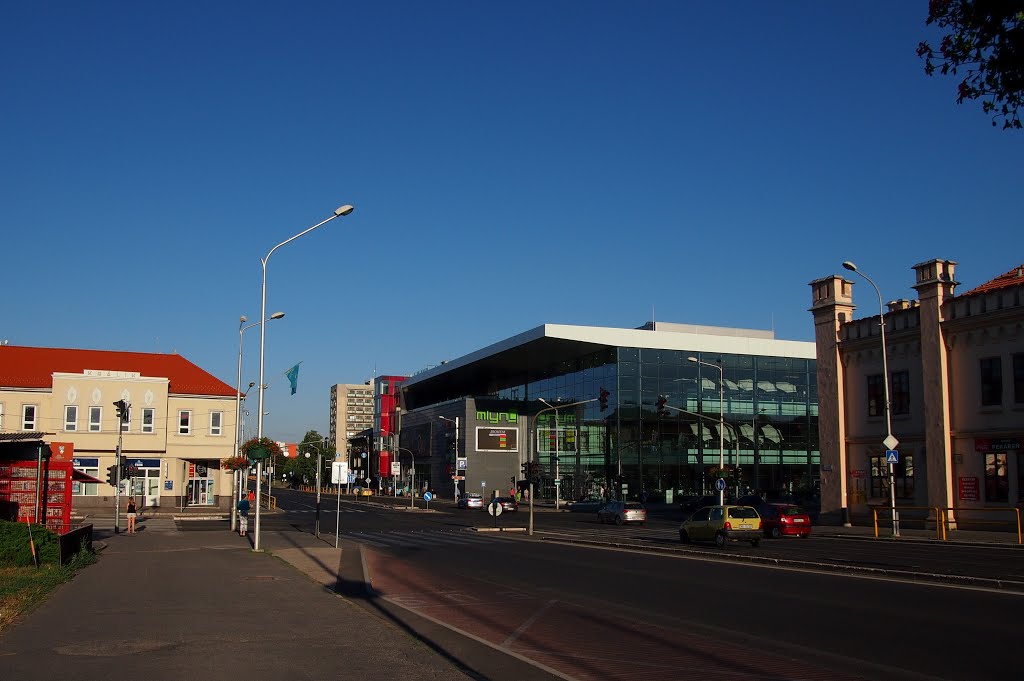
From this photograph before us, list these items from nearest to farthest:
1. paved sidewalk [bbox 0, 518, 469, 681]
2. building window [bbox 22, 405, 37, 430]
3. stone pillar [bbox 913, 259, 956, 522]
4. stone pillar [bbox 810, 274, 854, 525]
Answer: paved sidewalk [bbox 0, 518, 469, 681] < stone pillar [bbox 913, 259, 956, 522] < stone pillar [bbox 810, 274, 854, 525] < building window [bbox 22, 405, 37, 430]

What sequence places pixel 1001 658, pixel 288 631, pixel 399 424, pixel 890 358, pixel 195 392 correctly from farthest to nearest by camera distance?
1. pixel 399 424
2. pixel 195 392
3. pixel 890 358
4. pixel 288 631
5. pixel 1001 658

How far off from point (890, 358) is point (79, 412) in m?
52.0

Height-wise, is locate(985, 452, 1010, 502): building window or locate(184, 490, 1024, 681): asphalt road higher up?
locate(985, 452, 1010, 502): building window

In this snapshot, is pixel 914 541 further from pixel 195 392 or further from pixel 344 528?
pixel 195 392

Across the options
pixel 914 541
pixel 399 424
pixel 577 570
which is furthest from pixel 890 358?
pixel 399 424

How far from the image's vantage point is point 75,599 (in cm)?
1538

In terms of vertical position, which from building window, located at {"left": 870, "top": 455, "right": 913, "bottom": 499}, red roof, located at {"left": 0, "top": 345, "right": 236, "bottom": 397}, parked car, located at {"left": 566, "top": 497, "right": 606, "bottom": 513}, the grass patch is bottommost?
parked car, located at {"left": 566, "top": 497, "right": 606, "bottom": 513}

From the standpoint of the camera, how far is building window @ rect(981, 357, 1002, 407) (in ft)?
125

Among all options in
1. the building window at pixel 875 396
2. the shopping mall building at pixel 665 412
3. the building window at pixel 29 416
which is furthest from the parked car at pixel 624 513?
the building window at pixel 29 416

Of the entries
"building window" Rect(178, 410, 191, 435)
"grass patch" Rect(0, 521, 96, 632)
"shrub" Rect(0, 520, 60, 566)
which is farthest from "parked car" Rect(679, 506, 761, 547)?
"building window" Rect(178, 410, 191, 435)

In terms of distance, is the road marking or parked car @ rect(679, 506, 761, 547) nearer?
the road marking

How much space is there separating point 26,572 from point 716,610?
549 inches

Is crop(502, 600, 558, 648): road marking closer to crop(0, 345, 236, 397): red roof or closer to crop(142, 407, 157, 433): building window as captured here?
crop(142, 407, 157, 433): building window

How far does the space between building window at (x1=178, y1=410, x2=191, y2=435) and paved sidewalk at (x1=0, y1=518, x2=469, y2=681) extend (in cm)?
4677
